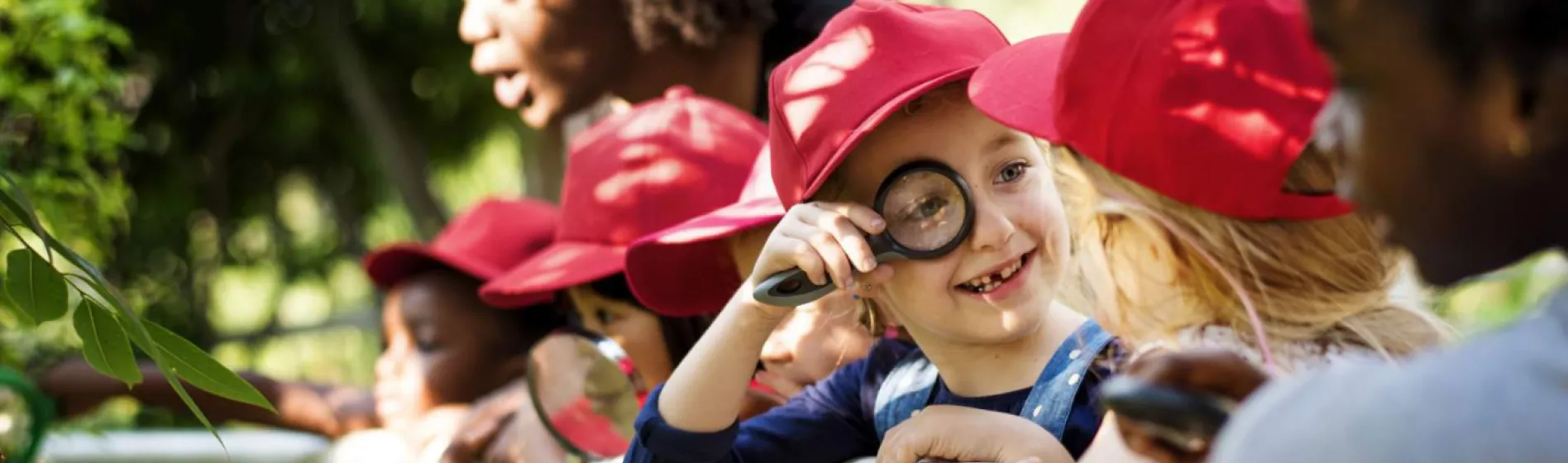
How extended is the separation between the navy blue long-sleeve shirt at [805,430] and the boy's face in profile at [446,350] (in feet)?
4.42

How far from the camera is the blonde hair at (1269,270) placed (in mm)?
1505

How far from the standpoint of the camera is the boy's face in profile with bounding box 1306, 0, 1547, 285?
3.36ft

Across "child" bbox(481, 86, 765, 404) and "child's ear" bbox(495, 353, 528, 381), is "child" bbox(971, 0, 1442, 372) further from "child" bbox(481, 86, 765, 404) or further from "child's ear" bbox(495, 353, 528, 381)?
"child's ear" bbox(495, 353, 528, 381)

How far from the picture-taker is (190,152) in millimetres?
6660

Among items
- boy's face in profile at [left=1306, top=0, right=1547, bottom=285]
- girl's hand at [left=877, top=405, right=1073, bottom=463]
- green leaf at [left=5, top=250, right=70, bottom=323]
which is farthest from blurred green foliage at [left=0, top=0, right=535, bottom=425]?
boy's face in profile at [left=1306, top=0, right=1547, bottom=285]

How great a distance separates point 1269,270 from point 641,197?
1387mm

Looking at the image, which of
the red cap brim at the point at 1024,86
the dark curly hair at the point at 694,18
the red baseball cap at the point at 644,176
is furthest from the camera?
the dark curly hair at the point at 694,18

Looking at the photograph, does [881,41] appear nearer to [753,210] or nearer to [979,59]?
[979,59]

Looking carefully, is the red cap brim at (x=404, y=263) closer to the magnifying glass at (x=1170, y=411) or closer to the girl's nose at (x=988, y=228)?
the girl's nose at (x=988, y=228)

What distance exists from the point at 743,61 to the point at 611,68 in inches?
10.2

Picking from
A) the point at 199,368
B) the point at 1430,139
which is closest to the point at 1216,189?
the point at 1430,139

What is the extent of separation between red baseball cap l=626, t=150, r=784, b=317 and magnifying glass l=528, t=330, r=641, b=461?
0.13 metres

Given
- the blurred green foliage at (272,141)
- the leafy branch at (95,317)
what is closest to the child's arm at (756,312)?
the leafy branch at (95,317)

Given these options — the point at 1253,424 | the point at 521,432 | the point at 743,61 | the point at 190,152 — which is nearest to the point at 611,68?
the point at 743,61
